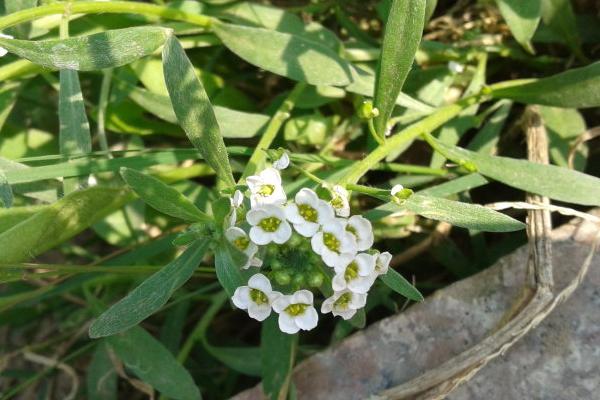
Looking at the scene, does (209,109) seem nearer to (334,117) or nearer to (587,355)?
(334,117)

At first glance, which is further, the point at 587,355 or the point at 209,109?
the point at 587,355

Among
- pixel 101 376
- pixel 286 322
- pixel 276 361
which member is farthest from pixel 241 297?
pixel 101 376

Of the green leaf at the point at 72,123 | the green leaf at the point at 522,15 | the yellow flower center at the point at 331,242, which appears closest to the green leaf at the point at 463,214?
the yellow flower center at the point at 331,242

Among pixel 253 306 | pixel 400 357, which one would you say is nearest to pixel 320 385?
pixel 400 357

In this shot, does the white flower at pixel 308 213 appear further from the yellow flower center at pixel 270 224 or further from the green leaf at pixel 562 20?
the green leaf at pixel 562 20

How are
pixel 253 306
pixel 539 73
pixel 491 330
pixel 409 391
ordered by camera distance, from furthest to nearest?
1. pixel 539 73
2. pixel 491 330
3. pixel 409 391
4. pixel 253 306

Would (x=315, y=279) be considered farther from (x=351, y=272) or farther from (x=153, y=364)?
(x=153, y=364)
